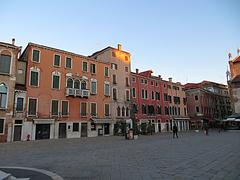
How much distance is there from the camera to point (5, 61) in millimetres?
24219

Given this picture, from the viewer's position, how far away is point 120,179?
5.91 m

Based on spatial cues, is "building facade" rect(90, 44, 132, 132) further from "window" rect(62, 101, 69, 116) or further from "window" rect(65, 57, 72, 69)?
"window" rect(62, 101, 69, 116)

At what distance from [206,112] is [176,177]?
53.9 m

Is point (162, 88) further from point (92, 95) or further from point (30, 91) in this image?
point (30, 91)

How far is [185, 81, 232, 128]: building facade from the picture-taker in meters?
53.3

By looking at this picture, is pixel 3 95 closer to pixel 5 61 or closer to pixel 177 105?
pixel 5 61

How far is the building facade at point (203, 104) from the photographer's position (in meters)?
53.3

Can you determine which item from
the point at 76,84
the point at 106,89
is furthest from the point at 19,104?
the point at 106,89

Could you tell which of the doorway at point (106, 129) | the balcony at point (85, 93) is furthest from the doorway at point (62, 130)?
the doorway at point (106, 129)

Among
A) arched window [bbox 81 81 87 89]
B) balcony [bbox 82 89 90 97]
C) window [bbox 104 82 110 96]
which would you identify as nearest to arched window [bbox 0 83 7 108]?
balcony [bbox 82 89 90 97]

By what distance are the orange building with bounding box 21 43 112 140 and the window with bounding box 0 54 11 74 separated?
7.68ft

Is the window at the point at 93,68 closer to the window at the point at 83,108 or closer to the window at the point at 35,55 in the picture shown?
the window at the point at 83,108

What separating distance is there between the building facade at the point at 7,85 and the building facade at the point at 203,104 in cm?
4419

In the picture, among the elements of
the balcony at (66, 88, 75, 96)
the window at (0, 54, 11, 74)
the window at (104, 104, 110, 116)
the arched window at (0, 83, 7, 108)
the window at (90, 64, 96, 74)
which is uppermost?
the window at (90, 64, 96, 74)
